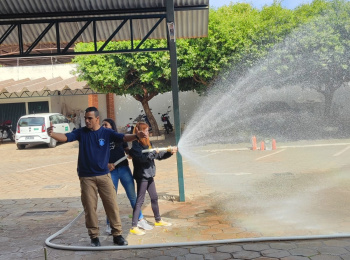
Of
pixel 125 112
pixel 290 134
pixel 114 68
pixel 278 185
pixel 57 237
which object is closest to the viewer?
pixel 57 237

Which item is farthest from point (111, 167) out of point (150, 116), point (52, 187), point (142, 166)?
point (150, 116)

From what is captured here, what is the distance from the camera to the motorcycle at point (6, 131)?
26.5 meters

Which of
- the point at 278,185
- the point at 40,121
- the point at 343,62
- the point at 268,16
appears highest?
the point at 268,16

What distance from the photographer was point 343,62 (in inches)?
685

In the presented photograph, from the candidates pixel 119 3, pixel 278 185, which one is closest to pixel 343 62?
pixel 278 185

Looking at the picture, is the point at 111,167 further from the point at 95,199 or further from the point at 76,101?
the point at 76,101

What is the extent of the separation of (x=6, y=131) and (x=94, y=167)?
22931 mm

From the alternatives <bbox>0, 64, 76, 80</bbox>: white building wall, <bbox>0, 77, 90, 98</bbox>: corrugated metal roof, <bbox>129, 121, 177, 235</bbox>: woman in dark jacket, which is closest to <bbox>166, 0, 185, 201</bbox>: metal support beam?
<bbox>129, 121, 177, 235</bbox>: woman in dark jacket

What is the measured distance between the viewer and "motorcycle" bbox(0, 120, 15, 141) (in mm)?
26453

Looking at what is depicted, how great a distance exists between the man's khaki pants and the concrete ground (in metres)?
0.27

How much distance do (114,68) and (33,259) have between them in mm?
14189

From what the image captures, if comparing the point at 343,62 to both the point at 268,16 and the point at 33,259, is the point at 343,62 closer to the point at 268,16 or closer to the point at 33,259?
the point at 268,16

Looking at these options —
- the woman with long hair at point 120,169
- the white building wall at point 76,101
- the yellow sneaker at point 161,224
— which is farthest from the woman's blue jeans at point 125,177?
the white building wall at point 76,101

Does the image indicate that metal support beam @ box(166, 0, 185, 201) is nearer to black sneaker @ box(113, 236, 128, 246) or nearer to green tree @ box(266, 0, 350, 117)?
black sneaker @ box(113, 236, 128, 246)
